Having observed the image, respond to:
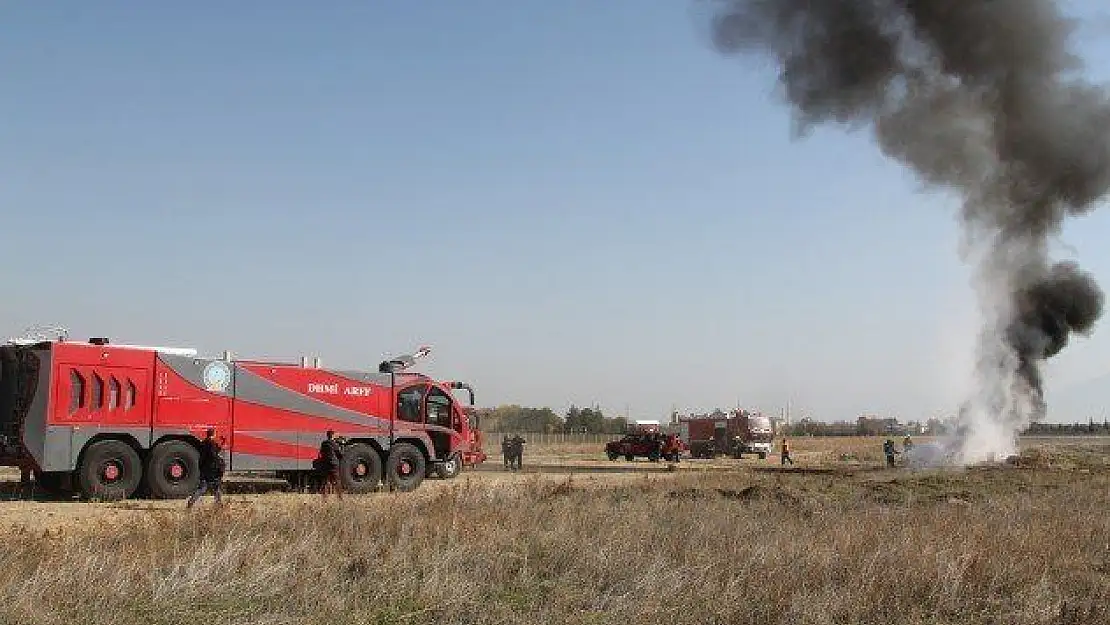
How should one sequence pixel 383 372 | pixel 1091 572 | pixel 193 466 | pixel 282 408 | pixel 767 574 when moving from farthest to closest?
pixel 383 372 → pixel 282 408 → pixel 193 466 → pixel 1091 572 → pixel 767 574

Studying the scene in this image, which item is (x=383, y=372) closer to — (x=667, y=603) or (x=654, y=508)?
(x=654, y=508)

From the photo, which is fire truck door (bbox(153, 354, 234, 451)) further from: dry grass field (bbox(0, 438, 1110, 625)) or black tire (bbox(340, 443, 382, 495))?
dry grass field (bbox(0, 438, 1110, 625))

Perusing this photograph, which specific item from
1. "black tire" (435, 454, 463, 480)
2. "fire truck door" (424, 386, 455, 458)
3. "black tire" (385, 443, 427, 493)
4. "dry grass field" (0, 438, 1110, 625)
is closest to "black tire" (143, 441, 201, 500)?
"dry grass field" (0, 438, 1110, 625)

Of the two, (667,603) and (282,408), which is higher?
(282,408)

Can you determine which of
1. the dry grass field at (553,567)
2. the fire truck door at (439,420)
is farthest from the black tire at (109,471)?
the fire truck door at (439,420)

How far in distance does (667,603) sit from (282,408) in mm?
14039

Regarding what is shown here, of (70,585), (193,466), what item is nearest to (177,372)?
(193,466)

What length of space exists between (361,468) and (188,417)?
13.2 feet

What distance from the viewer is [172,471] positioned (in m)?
18.6

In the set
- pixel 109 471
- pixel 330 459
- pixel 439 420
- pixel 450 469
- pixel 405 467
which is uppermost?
pixel 439 420

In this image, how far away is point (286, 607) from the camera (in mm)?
7527

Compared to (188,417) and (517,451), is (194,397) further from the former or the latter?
(517,451)

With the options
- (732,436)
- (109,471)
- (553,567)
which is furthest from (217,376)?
(732,436)

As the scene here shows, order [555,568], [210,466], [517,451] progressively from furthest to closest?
1. [517,451]
2. [210,466]
3. [555,568]
